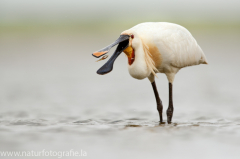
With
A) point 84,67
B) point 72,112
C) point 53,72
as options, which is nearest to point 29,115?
point 72,112

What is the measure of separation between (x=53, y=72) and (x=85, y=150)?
10026 mm

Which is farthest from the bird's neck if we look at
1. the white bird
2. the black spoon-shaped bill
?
the black spoon-shaped bill

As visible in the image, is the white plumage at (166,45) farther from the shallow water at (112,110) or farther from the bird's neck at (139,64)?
the shallow water at (112,110)

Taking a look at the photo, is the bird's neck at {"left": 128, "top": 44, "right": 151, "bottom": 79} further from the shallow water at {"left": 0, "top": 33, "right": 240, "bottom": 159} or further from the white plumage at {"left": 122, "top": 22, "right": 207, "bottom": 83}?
the shallow water at {"left": 0, "top": 33, "right": 240, "bottom": 159}

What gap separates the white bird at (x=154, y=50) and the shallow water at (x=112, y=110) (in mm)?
1015

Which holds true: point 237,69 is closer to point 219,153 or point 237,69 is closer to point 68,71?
point 68,71

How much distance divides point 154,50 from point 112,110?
232 cm

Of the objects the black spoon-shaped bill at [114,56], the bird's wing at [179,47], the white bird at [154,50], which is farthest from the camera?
the bird's wing at [179,47]

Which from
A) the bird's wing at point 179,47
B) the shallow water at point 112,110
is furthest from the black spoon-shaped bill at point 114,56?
the shallow water at point 112,110

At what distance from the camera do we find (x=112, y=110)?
33.3ft

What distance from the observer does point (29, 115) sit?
30.2ft

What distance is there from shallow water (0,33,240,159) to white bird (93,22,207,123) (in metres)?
1.01

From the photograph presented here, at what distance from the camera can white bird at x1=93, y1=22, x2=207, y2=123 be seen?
7.97m

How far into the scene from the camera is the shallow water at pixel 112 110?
670 cm
